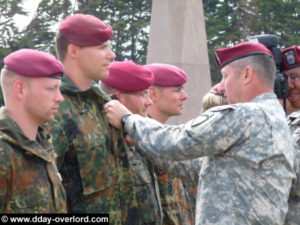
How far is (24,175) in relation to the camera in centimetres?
286

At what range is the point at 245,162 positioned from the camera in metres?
3.41

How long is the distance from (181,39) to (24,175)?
7703 mm

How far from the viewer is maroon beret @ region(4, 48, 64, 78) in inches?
119

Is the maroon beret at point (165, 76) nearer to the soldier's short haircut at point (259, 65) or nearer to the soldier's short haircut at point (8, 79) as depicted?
the soldier's short haircut at point (259, 65)

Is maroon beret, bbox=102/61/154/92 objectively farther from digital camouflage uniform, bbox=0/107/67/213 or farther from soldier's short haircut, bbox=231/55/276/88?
digital camouflage uniform, bbox=0/107/67/213

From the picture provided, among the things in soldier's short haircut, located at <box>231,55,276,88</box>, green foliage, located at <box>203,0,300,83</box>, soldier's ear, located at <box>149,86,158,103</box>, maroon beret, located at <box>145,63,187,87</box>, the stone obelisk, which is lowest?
green foliage, located at <box>203,0,300,83</box>

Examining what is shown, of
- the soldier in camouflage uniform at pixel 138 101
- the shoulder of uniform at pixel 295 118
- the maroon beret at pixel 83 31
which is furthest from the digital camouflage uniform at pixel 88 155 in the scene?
the shoulder of uniform at pixel 295 118

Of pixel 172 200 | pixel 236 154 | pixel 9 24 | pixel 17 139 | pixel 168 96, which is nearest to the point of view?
pixel 17 139

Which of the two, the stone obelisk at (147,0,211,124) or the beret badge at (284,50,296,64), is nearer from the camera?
the beret badge at (284,50,296,64)

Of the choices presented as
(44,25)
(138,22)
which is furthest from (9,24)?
(138,22)

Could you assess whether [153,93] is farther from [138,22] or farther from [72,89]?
[138,22]

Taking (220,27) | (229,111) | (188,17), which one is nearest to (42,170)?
(229,111)

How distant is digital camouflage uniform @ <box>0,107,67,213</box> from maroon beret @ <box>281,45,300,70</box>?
7.87ft

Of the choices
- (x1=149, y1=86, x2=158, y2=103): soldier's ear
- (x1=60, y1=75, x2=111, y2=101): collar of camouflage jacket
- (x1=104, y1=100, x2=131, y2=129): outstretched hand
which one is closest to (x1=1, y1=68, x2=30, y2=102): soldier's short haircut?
(x1=60, y1=75, x2=111, y2=101): collar of camouflage jacket
